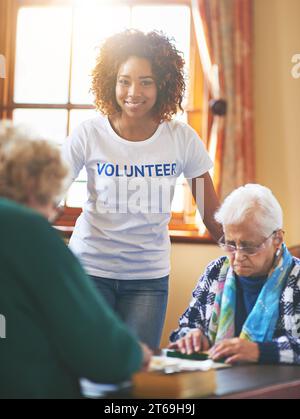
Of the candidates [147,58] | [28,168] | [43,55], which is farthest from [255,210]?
[43,55]

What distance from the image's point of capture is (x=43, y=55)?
4.15 metres

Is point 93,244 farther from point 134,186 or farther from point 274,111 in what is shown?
point 274,111

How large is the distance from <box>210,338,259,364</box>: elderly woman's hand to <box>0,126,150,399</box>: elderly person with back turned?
0.57 m

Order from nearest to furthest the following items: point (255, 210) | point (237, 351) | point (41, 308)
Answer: point (41, 308) < point (237, 351) < point (255, 210)

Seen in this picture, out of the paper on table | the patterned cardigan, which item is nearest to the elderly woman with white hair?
the patterned cardigan

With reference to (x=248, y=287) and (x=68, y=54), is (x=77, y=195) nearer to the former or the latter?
(x=68, y=54)

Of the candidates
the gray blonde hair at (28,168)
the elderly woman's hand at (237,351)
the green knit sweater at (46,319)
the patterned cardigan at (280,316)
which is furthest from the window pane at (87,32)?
the green knit sweater at (46,319)

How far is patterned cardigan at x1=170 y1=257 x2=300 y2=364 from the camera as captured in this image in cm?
185

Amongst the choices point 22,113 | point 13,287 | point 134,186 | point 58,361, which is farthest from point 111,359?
point 22,113

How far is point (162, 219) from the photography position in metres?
2.37

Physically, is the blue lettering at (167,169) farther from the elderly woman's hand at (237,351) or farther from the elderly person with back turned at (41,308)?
the elderly person with back turned at (41,308)

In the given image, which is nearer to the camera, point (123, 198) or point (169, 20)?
point (123, 198)

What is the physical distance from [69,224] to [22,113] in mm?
720

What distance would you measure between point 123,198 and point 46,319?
→ 1128 mm
